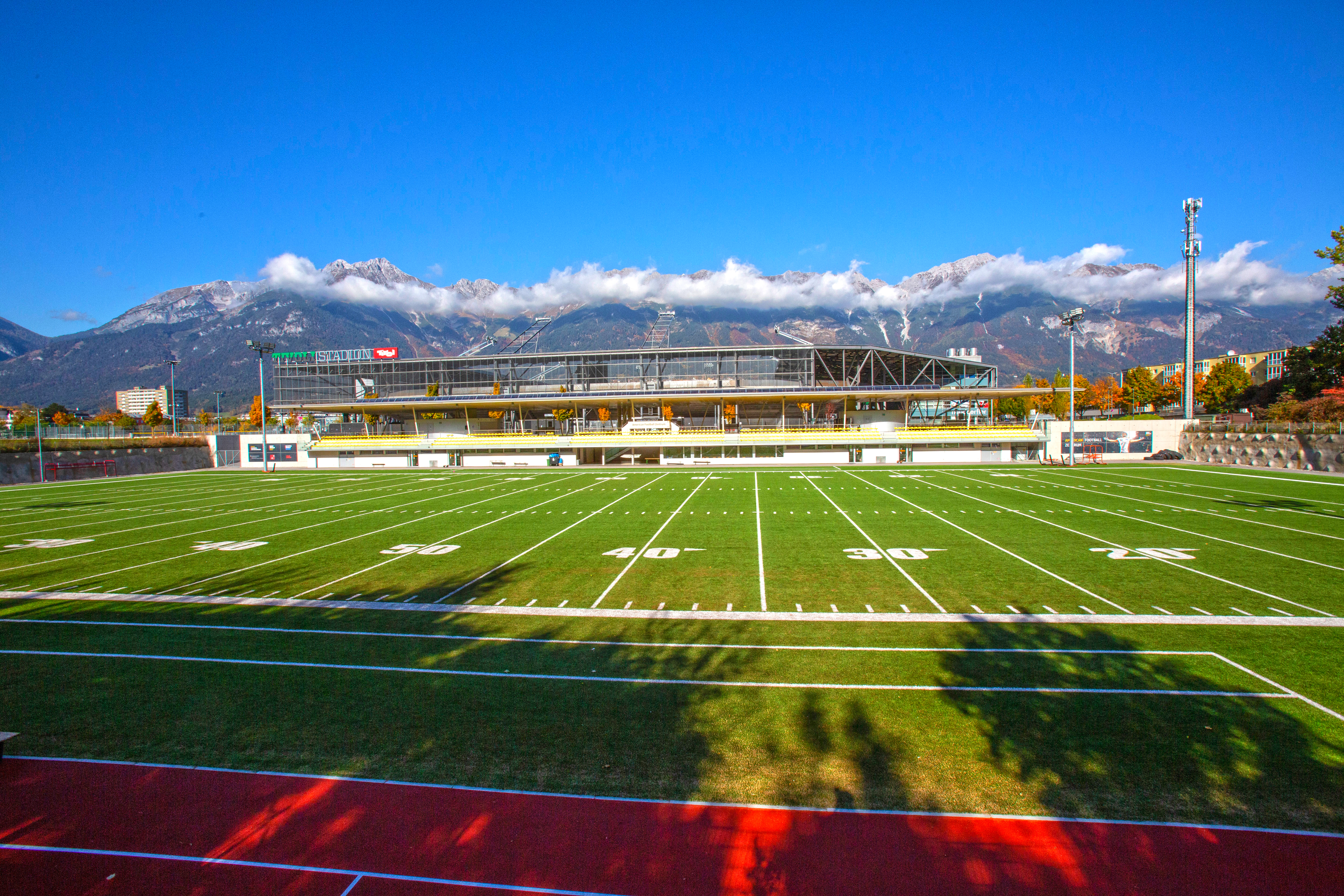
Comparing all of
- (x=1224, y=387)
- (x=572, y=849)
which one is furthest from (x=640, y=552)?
(x=1224, y=387)

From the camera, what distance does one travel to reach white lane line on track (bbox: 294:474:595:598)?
1373 centimetres

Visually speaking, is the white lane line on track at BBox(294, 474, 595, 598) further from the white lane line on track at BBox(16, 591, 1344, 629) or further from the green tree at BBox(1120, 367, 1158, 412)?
the green tree at BBox(1120, 367, 1158, 412)

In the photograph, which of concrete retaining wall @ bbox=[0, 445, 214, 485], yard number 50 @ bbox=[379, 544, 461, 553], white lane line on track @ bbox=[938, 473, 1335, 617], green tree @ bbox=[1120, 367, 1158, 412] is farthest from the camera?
green tree @ bbox=[1120, 367, 1158, 412]

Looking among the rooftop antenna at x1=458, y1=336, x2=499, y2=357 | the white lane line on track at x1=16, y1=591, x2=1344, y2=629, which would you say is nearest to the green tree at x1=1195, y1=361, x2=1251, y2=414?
the white lane line on track at x1=16, y1=591, x2=1344, y2=629

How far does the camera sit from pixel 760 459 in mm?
58281

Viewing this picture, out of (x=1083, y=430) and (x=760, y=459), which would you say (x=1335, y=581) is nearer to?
(x=760, y=459)

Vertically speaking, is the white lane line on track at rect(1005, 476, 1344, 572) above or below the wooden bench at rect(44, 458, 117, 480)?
below

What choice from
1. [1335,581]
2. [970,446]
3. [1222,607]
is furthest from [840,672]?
[970,446]

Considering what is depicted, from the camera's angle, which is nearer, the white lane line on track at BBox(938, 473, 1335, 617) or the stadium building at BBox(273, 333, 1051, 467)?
the white lane line on track at BBox(938, 473, 1335, 617)

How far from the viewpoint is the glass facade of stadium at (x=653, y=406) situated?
59219 mm

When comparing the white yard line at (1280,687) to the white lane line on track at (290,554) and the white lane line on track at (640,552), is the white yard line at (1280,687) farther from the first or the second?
the white lane line on track at (290,554)

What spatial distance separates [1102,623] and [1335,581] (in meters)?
7.15

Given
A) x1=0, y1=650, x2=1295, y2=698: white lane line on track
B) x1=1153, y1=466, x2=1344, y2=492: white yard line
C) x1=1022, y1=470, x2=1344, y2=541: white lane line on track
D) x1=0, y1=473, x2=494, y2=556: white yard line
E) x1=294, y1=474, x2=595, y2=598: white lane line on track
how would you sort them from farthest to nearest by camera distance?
x1=1153, y1=466, x2=1344, y2=492: white yard line < x1=0, y1=473, x2=494, y2=556: white yard line < x1=1022, y1=470, x2=1344, y2=541: white lane line on track < x1=294, y1=474, x2=595, y2=598: white lane line on track < x1=0, y1=650, x2=1295, y2=698: white lane line on track

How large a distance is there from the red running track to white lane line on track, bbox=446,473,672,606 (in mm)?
6583
